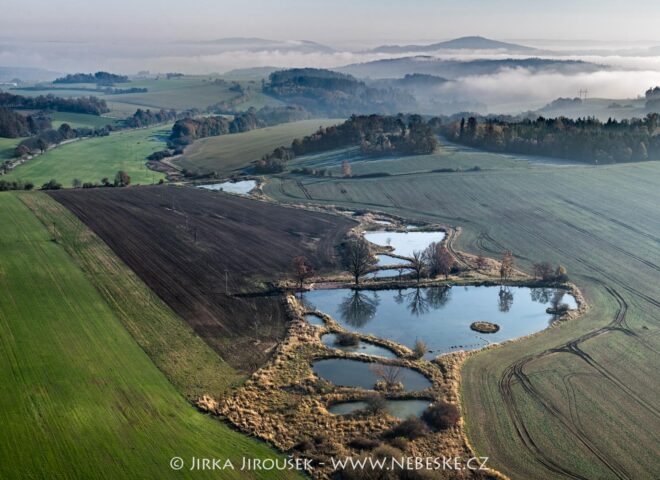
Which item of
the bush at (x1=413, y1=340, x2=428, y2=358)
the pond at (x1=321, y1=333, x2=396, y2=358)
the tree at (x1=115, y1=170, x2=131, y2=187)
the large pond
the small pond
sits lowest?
the large pond

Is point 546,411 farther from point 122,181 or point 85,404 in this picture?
point 122,181

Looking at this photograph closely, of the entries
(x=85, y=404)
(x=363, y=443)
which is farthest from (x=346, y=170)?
(x=363, y=443)

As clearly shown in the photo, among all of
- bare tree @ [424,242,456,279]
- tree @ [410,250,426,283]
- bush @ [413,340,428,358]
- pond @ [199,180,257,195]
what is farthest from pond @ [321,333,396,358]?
pond @ [199,180,257,195]

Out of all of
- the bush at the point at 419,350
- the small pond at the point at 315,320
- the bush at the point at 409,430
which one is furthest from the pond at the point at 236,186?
the bush at the point at 409,430

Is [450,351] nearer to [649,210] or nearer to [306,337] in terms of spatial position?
[306,337]

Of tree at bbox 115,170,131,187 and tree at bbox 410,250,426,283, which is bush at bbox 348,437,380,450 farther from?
tree at bbox 115,170,131,187

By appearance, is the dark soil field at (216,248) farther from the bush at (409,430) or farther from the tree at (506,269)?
the tree at (506,269)
